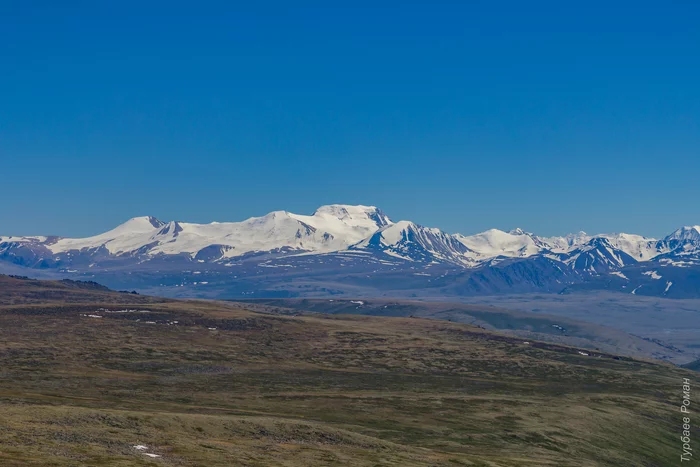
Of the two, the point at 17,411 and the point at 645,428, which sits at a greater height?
the point at 17,411

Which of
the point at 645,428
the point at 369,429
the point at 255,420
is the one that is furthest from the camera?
the point at 645,428

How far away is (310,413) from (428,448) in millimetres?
34688

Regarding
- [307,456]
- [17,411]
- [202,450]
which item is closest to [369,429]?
[307,456]

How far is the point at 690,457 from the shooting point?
176250 mm

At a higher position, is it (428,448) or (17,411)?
(17,411)

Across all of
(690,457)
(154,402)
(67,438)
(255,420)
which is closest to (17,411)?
(67,438)

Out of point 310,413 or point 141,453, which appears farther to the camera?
point 310,413

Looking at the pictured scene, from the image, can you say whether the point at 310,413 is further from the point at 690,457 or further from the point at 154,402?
the point at 690,457

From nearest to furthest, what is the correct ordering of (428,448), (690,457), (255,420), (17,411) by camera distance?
(17,411), (255,420), (428,448), (690,457)

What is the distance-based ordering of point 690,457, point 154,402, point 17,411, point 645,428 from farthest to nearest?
point 645,428
point 690,457
point 154,402
point 17,411

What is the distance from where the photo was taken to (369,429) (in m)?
152

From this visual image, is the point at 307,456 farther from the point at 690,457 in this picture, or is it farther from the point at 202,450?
the point at 690,457

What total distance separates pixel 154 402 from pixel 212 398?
2056 centimetres

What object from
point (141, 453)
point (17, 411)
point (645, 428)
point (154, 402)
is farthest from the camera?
point (645, 428)
